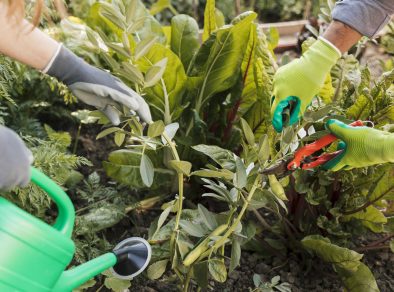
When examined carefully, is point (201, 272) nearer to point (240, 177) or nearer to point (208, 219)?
point (208, 219)

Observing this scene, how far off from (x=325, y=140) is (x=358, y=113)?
0.31m

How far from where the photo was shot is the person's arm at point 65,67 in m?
1.26

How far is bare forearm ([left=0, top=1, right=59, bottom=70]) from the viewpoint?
1.25 m

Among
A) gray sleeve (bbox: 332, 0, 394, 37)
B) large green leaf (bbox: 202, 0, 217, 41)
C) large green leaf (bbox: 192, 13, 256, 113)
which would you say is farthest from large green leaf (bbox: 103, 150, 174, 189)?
gray sleeve (bbox: 332, 0, 394, 37)

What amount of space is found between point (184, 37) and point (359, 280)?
93 cm

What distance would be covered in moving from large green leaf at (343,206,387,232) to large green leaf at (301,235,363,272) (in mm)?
153

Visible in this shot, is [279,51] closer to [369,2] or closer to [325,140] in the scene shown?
[369,2]

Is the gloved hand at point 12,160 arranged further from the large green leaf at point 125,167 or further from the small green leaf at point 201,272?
the large green leaf at point 125,167

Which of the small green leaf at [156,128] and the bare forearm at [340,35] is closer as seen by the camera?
the small green leaf at [156,128]

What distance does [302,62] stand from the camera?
4.83 feet

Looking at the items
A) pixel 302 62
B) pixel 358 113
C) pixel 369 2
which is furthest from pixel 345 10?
pixel 358 113

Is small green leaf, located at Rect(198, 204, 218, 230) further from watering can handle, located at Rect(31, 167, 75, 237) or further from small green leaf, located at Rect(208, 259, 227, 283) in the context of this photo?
watering can handle, located at Rect(31, 167, 75, 237)

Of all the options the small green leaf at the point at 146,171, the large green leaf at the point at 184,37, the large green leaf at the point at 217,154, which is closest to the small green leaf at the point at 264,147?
the large green leaf at the point at 217,154

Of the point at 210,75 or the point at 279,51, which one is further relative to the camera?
the point at 279,51
